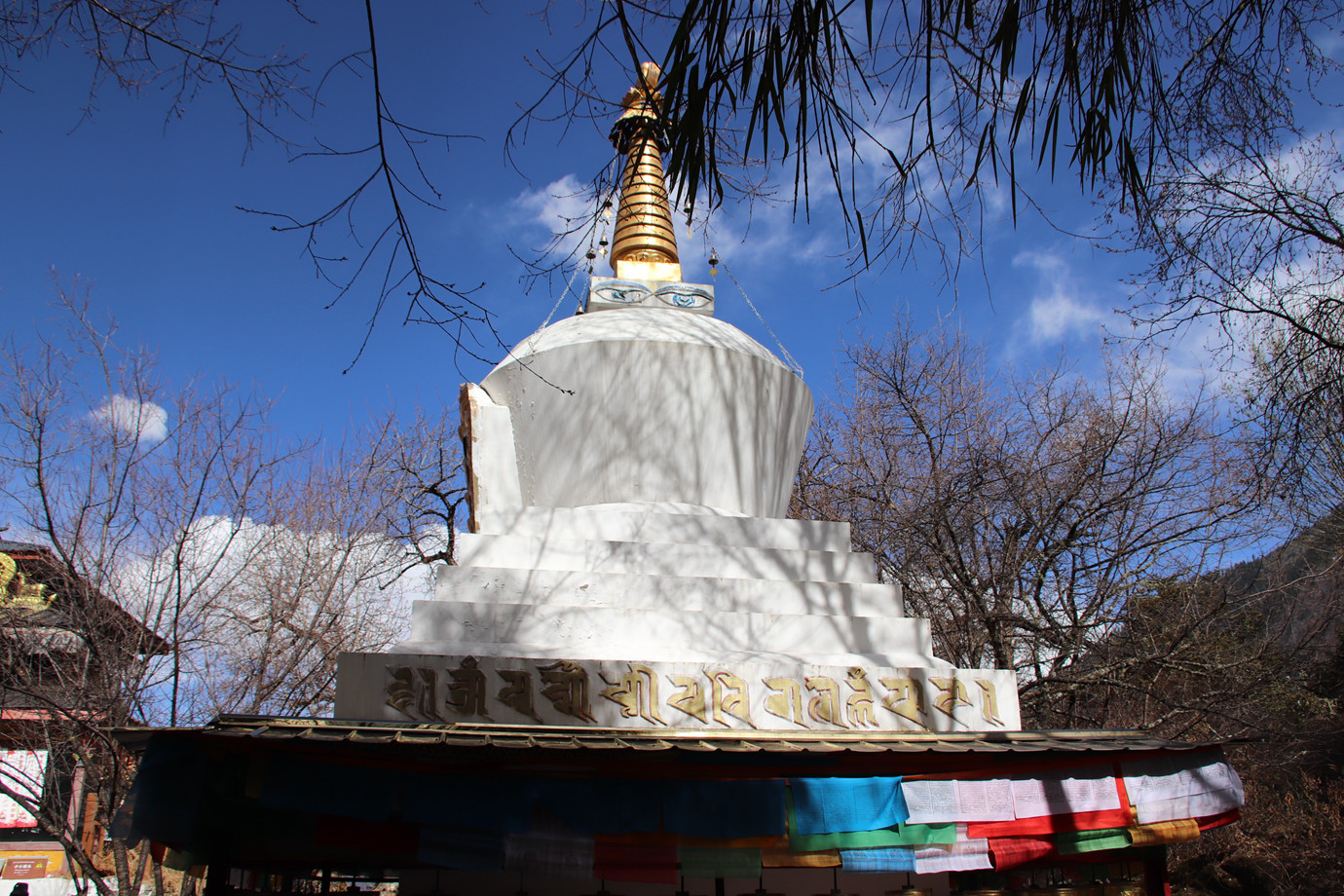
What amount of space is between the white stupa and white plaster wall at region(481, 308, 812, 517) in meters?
0.02

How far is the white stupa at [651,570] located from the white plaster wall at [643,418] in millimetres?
16

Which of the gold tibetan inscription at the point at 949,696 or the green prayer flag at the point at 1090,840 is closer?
the green prayer flag at the point at 1090,840

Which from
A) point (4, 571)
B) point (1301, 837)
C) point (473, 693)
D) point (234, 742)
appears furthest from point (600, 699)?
point (1301, 837)

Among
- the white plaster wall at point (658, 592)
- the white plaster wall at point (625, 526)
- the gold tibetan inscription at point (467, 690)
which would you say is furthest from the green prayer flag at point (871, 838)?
the white plaster wall at point (625, 526)

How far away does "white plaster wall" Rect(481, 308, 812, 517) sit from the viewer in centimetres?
718

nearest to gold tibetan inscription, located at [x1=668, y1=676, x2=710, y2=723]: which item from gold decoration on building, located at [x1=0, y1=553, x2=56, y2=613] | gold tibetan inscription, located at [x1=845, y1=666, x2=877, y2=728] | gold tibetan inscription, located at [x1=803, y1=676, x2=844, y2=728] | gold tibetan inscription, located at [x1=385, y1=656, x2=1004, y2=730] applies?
gold tibetan inscription, located at [x1=385, y1=656, x2=1004, y2=730]

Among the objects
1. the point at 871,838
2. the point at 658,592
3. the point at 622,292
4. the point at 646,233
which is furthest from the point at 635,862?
the point at 646,233

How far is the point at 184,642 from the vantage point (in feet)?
30.4

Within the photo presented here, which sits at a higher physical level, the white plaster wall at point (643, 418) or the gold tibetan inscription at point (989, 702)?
the white plaster wall at point (643, 418)

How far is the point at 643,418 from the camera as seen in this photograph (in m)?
7.26

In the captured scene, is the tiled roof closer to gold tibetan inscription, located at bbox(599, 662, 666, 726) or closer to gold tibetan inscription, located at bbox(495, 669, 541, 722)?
gold tibetan inscription, located at bbox(599, 662, 666, 726)

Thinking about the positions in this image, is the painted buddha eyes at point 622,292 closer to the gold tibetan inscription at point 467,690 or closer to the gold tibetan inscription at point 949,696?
the gold tibetan inscription at point 467,690

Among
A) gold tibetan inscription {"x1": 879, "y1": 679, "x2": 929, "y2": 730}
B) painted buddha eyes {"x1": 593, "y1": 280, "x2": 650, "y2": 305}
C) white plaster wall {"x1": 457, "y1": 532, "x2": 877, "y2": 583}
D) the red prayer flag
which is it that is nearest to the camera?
the red prayer flag

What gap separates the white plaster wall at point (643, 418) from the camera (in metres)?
7.18
